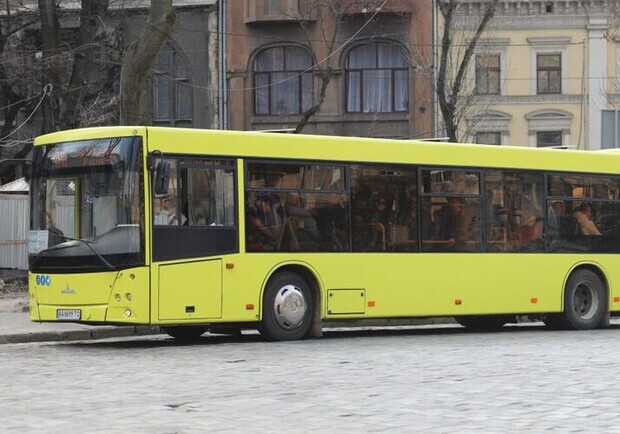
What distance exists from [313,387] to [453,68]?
3222 centimetres

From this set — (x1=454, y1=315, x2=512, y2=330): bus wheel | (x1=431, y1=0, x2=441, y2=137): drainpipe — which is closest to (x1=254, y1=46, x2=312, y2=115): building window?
(x1=431, y1=0, x2=441, y2=137): drainpipe

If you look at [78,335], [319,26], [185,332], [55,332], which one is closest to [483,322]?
[185,332]

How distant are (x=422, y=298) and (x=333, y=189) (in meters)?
2.37

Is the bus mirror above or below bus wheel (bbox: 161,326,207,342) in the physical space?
above

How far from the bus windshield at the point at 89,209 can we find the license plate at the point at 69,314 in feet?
1.80

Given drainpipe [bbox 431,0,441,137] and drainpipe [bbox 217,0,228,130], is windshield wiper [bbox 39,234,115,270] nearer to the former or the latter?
drainpipe [bbox 217,0,228,130]

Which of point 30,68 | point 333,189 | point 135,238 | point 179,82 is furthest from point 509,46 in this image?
point 135,238

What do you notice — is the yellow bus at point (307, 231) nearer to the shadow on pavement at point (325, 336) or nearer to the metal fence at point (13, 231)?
the shadow on pavement at point (325, 336)

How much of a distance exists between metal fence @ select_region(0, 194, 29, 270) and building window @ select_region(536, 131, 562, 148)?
21668mm

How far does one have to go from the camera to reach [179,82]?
43875 mm

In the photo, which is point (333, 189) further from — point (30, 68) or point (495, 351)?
point (30, 68)

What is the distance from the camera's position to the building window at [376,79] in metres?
43.7

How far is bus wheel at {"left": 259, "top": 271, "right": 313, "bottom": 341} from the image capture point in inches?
689

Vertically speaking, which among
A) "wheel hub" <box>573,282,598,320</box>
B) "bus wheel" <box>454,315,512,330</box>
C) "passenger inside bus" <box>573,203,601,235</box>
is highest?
"passenger inside bus" <box>573,203,601,235</box>
